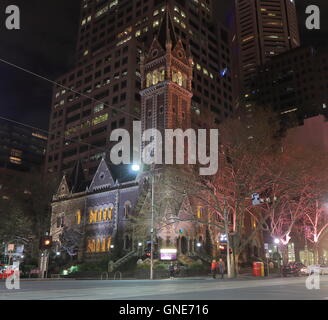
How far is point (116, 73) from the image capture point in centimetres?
12119

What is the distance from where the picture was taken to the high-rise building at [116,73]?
388ft

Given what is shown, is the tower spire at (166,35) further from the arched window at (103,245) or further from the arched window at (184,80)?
the arched window at (103,245)

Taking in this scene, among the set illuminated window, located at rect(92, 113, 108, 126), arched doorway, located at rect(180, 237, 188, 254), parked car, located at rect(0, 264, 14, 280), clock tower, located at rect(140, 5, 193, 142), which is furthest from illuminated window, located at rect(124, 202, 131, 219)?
illuminated window, located at rect(92, 113, 108, 126)

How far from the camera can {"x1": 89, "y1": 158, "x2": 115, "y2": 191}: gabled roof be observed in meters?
72.7

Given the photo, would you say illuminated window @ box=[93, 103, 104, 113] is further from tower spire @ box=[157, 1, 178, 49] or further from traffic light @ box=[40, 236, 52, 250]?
traffic light @ box=[40, 236, 52, 250]

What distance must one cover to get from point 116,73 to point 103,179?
186ft

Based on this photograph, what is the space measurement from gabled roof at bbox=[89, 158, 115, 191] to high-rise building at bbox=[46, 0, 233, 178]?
35.8m

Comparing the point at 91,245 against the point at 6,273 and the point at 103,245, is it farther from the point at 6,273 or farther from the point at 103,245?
the point at 6,273

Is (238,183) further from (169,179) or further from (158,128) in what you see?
(158,128)

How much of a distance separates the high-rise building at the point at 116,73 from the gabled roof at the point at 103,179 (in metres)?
35.8

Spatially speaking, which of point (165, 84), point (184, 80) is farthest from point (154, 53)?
point (165, 84)

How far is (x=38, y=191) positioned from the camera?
83.3 m

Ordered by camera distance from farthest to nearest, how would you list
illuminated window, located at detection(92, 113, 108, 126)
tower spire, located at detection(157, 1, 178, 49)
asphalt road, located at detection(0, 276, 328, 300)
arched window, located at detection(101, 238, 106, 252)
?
illuminated window, located at detection(92, 113, 108, 126) < tower spire, located at detection(157, 1, 178, 49) < arched window, located at detection(101, 238, 106, 252) < asphalt road, located at detection(0, 276, 328, 300)

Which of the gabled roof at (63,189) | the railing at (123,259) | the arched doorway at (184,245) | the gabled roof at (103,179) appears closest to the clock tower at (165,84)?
the gabled roof at (103,179)
